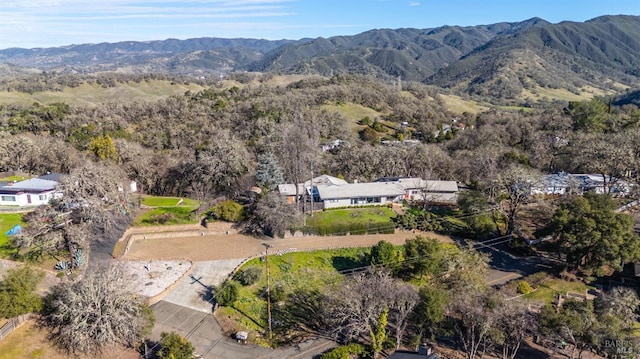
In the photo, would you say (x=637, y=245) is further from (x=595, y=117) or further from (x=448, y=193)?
(x=595, y=117)

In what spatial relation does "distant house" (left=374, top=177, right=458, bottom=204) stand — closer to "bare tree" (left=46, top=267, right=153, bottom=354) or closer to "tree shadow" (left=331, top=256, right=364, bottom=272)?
"tree shadow" (left=331, top=256, right=364, bottom=272)

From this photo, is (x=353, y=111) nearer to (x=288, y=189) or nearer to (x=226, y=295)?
(x=288, y=189)

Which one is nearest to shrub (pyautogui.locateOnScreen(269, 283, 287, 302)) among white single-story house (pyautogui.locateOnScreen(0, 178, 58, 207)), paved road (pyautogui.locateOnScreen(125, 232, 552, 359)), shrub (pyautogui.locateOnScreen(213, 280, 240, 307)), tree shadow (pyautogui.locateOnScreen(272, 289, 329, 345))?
tree shadow (pyautogui.locateOnScreen(272, 289, 329, 345))

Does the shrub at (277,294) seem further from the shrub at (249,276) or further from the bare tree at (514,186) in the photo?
the bare tree at (514,186)

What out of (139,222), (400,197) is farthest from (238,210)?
(400,197)

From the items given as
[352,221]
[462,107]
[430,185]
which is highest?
[462,107]

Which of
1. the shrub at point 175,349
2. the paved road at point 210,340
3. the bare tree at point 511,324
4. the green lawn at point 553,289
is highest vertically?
the bare tree at point 511,324

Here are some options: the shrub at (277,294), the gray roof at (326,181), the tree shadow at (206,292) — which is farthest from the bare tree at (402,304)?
the gray roof at (326,181)

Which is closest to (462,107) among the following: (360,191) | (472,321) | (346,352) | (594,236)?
(360,191)
